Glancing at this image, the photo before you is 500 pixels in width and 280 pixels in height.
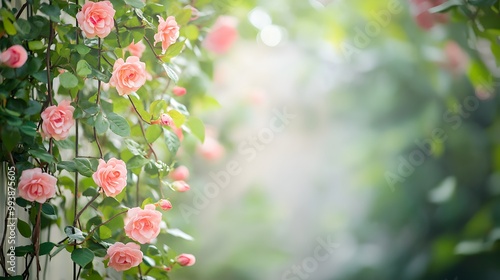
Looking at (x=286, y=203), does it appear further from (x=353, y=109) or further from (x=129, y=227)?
(x=129, y=227)

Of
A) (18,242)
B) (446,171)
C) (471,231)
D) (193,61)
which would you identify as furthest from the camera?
(446,171)

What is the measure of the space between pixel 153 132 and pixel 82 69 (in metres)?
0.19

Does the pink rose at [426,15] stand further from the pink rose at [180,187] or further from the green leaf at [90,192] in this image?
the green leaf at [90,192]

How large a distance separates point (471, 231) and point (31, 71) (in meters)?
1.44

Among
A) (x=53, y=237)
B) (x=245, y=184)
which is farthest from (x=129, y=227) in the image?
(x=245, y=184)

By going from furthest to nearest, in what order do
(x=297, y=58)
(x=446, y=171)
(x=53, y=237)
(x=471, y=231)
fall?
(x=297, y=58) < (x=446, y=171) < (x=471, y=231) < (x=53, y=237)

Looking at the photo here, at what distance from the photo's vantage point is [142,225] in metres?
1.18

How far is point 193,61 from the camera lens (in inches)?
66.1

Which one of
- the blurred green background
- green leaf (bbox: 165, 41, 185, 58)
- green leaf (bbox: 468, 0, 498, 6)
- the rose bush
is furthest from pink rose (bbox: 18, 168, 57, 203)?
green leaf (bbox: 468, 0, 498, 6)

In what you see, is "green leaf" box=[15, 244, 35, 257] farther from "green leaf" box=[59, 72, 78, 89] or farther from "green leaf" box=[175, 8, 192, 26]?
"green leaf" box=[175, 8, 192, 26]

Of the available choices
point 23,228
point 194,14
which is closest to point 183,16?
point 194,14

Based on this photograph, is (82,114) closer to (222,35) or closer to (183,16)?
(183,16)

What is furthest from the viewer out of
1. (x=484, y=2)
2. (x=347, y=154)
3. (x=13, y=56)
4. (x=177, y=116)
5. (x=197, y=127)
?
(x=347, y=154)

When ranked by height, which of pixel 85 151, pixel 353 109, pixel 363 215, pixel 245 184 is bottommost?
pixel 85 151
